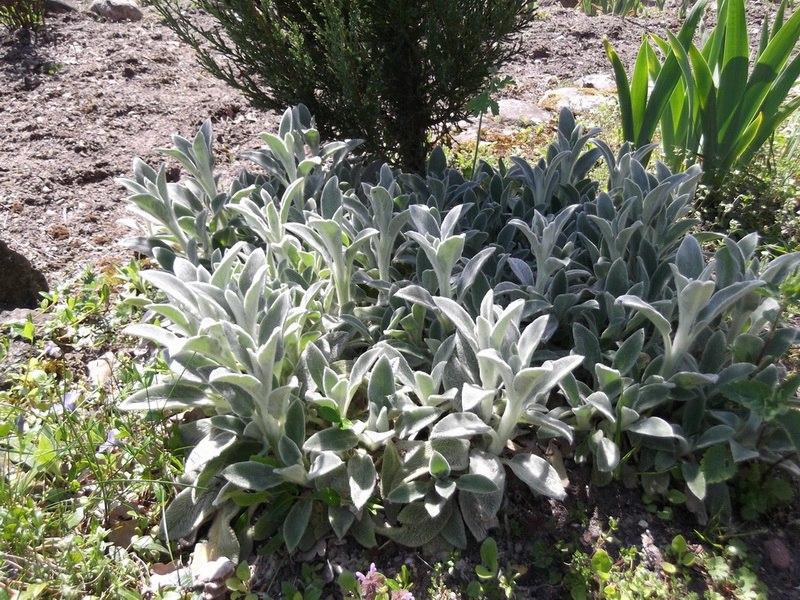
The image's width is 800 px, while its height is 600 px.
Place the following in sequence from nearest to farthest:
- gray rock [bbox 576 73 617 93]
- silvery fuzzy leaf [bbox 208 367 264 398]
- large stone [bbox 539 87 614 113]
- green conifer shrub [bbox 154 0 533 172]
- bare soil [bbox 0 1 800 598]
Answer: silvery fuzzy leaf [bbox 208 367 264 398]
green conifer shrub [bbox 154 0 533 172]
bare soil [bbox 0 1 800 598]
large stone [bbox 539 87 614 113]
gray rock [bbox 576 73 617 93]

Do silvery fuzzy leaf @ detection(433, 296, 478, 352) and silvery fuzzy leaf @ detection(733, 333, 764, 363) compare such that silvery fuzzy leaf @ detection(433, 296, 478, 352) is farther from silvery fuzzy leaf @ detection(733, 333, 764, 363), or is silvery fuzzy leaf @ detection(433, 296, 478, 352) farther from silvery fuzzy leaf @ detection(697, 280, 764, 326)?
silvery fuzzy leaf @ detection(733, 333, 764, 363)

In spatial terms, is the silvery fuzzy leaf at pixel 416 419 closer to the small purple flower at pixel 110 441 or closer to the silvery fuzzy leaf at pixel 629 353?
the silvery fuzzy leaf at pixel 629 353

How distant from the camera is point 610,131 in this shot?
4070mm

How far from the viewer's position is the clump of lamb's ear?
5.74 ft

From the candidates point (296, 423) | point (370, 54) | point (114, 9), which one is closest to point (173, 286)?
point (296, 423)

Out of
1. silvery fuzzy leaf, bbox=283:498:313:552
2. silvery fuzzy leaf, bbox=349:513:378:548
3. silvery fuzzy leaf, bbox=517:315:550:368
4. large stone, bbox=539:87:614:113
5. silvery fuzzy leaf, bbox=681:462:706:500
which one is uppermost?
large stone, bbox=539:87:614:113

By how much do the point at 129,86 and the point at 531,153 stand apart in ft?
9.90

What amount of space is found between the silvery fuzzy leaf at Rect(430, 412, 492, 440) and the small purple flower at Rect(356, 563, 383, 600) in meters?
0.41

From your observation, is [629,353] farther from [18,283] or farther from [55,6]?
[55,6]

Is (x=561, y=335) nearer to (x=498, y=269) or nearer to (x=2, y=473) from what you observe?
(x=498, y=269)

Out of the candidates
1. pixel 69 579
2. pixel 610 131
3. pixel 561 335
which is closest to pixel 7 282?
pixel 69 579

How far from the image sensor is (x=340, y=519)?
1.75 m

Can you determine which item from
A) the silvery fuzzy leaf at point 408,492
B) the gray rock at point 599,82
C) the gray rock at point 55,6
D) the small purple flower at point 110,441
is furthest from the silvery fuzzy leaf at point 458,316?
the gray rock at point 55,6

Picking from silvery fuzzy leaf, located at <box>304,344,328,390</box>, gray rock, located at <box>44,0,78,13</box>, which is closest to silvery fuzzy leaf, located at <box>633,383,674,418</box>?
silvery fuzzy leaf, located at <box>304,344,328,390</box>
